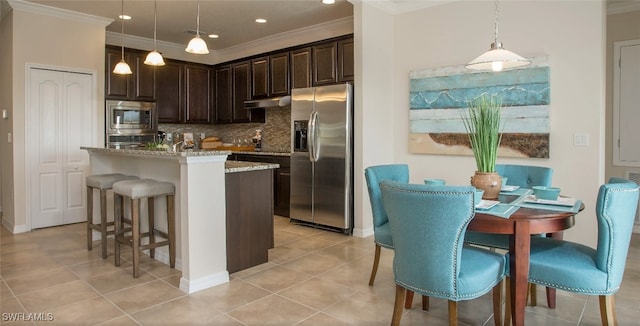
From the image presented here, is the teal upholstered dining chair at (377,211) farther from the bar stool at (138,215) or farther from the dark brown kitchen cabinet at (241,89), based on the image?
the dark brown kitchen cabinet at (241,89)

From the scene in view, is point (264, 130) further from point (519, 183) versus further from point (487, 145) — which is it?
point (487, 145)

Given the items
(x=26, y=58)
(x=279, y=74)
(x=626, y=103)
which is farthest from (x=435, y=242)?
(x=26, y=58)

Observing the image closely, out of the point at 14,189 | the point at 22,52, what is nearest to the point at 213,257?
the point at 14,189

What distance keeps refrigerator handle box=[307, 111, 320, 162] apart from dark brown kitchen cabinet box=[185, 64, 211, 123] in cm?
267

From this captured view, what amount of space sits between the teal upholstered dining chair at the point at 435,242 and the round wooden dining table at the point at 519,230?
4.6 inches

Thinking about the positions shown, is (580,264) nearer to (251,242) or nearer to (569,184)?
(569,184)

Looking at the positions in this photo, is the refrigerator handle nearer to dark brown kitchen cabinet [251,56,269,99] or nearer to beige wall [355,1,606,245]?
beige wall [355,1,606,245]

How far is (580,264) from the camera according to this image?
2053mm

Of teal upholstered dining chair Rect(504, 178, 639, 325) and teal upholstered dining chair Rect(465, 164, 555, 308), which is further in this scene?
teal upholstered dining chair Rect(465, 164, 555, 308)

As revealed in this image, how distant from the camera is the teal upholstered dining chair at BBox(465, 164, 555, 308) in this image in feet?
8.76

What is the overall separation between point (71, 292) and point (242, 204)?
135cm

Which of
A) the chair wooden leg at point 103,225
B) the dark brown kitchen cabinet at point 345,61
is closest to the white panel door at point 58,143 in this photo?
the chair wooden leg at point 103,225

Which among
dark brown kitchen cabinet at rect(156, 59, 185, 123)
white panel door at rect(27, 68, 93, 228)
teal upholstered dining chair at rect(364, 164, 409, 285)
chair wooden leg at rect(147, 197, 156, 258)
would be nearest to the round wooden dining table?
teal upholstered dining chair at rect(364, 164, 409, 285)

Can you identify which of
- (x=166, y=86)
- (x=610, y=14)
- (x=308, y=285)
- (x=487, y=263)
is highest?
(x=610, y=14)
